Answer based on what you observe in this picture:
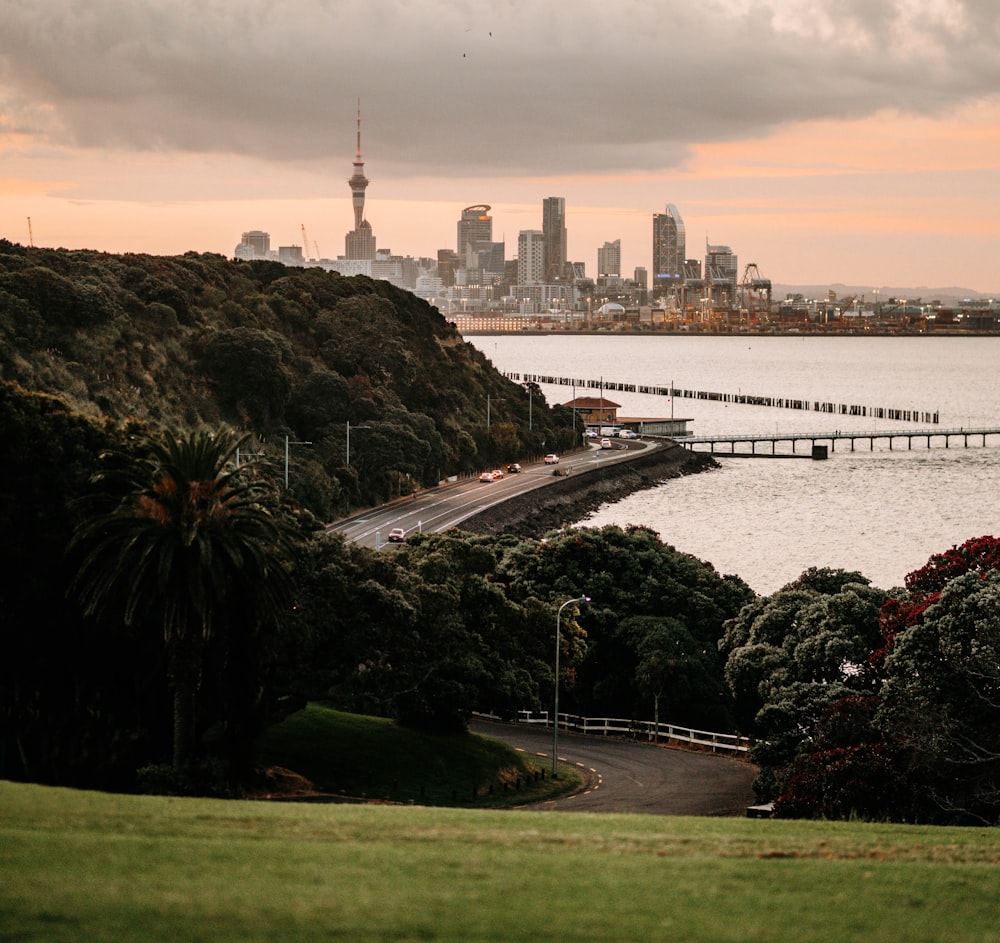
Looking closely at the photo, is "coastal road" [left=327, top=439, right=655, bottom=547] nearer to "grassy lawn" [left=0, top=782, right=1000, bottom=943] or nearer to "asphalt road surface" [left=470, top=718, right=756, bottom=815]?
"asphalt road surface" [left=470, top=718, right=756, bottom=815]

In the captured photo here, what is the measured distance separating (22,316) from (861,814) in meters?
74.5

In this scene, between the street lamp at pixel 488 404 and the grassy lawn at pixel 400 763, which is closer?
the grassy lawn at pixel 400 763

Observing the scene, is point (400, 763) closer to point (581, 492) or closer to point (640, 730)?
point (640, 730)

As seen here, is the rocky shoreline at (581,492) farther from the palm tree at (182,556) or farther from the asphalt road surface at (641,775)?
the palm tree at (182,556)

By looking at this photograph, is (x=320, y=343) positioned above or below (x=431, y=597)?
above

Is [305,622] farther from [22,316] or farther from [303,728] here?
[22,316]

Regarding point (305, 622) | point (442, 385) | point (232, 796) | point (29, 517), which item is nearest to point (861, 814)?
point (232, 796)

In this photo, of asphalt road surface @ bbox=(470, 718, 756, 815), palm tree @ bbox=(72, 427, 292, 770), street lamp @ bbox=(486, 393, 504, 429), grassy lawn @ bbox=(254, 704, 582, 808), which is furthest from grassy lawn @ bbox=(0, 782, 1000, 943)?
street lamp @ bbox=(486, 393, 504, 429)

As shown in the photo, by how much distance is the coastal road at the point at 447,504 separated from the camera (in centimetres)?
8494

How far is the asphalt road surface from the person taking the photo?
33.8 m

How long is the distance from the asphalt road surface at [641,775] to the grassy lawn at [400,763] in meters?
1.39

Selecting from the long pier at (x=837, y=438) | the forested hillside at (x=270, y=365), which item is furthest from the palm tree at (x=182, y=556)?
the long pier at (x=837, y=438)

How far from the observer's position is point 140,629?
97.0ft

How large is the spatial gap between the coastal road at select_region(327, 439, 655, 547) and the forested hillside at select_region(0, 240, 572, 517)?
82.0 inches
